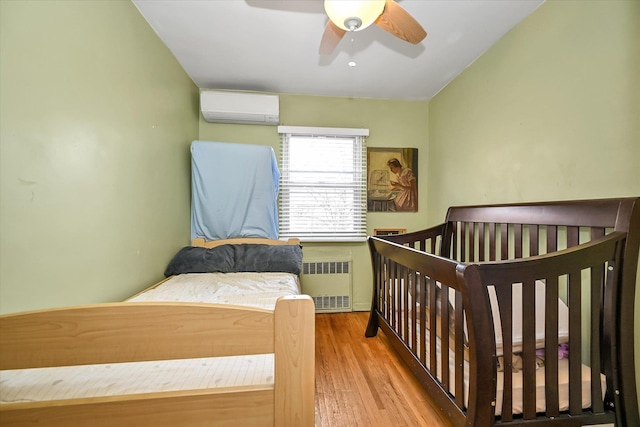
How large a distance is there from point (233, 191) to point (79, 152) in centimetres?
131

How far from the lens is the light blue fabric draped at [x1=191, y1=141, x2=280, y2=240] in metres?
2.38

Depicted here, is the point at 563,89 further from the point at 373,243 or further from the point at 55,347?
the point at 55,347

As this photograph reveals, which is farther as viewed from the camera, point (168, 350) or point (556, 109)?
point (556, 109)

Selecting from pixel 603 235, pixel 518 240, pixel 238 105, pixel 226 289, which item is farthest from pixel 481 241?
pixel 238 105

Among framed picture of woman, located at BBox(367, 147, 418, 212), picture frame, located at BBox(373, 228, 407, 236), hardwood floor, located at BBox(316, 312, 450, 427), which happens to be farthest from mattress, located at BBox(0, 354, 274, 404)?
framed picture of woman, located at BBox(367, 147, 418, 212)

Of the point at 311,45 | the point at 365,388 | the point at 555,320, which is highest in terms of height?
the point at 311,45

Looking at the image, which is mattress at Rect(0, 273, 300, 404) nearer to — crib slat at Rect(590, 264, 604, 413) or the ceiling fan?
crib slat at Rect(590, 264, 604, 413)

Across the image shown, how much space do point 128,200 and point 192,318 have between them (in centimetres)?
122

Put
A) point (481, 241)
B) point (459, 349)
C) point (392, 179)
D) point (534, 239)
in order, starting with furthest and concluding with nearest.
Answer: point (392, 179), point (481, 241), point (534, 239), point (459, 349)

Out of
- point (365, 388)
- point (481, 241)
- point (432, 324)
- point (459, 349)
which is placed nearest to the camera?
point (459, 349)

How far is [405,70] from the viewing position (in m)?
2.25

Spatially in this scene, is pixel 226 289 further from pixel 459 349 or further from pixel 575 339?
pixel 575 339

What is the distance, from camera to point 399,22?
1.31m

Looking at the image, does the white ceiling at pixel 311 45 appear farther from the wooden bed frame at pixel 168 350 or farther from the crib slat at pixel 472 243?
the wooden bed frame at pixel 168 350
